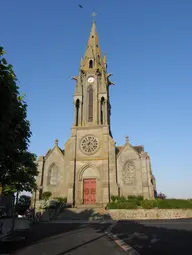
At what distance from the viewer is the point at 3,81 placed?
19.1 ft

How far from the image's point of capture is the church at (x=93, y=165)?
30328 mm

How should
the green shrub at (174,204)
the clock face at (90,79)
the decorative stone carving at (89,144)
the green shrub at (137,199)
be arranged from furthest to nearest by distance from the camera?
the clock face at (90,79)
the decorative stone carving at (89,144)
the green shrub at (137,199)
the green shrub at (174,204)

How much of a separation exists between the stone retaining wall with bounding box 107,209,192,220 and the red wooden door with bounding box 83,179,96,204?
20.5 feet

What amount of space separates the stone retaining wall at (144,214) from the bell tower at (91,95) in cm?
1392

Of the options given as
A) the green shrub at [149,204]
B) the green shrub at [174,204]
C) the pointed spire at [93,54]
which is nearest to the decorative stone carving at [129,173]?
the green shrub at [149,204]

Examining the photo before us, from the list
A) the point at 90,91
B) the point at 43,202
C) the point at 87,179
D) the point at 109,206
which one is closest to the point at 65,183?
the point at 87,179

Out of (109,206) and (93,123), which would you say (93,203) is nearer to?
(109,206)

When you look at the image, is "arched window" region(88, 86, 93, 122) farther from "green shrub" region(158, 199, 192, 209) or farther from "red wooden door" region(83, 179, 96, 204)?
"green shrub" region(158, 199, 192, 209)

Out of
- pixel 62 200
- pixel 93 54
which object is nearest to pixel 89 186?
pixel 62 200

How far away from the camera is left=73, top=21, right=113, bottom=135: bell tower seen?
36000 mm

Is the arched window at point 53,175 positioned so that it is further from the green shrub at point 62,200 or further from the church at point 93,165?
the green shrub at point 62,200

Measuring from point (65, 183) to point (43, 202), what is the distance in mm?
6153

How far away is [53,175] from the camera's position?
33.2m

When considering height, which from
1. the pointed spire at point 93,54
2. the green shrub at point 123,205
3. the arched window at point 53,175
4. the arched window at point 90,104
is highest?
the pointed spire at point 93,54
